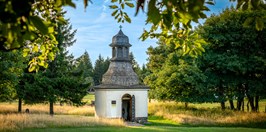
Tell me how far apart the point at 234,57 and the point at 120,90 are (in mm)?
9063

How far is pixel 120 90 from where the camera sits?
80.3 ft

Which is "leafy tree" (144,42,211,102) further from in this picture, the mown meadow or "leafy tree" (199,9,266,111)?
the mown meadow

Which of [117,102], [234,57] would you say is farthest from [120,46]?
[234,57]

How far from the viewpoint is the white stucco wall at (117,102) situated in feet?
79.4

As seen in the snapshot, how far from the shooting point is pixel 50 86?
2441 cm

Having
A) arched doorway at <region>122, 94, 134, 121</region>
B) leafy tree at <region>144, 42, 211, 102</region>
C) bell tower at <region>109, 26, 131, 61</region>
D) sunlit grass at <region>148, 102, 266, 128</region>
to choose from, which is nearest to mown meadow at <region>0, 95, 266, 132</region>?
sunlit grass at <region>148, 102, 266, 128</region>

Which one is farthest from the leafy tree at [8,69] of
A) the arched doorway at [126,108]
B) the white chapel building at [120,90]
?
the arched doorway at [126,108]

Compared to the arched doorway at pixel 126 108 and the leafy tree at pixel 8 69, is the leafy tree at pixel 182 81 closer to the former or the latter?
the arched doorway at pixel 126 108

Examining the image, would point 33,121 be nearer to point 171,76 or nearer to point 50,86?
point 50,86

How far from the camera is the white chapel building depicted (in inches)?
955

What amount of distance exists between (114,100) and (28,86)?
23.8 feet

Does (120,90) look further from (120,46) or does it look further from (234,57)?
(234,57)

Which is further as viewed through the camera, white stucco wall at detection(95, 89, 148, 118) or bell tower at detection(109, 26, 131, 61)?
bell tower at detection(109, 26, 131, 61)

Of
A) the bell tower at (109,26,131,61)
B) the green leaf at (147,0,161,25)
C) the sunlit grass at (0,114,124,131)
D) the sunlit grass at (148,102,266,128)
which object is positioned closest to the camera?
the green leaf at (147,0,161,25)
